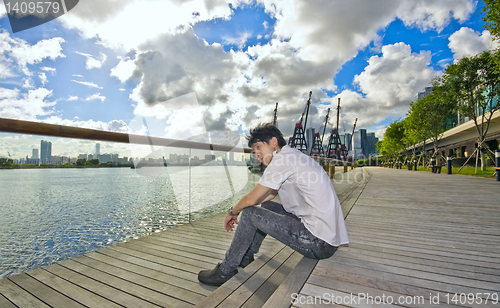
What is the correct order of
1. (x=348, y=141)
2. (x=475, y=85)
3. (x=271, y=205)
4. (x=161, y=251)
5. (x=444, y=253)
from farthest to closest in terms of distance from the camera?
(x=348, y=141)
(x=475, y=85)
(x=161, y=251)
(x=271, y=205)
(x=444, y=253)

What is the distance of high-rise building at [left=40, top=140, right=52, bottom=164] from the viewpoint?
235 centimetres

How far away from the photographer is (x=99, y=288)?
1564 mm

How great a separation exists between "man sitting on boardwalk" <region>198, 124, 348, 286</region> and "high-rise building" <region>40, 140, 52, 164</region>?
2.17 meters

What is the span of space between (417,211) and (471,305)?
3.01 meters

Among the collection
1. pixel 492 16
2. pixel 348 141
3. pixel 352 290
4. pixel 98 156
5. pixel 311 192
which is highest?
pixel 348 141

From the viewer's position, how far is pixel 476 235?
2.33 metres

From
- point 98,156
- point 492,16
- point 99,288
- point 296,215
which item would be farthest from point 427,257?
point 492,16

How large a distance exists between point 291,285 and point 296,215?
0.50 meters

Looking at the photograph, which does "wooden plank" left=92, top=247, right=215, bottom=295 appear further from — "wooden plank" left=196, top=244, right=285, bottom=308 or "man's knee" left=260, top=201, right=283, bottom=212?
"man's knee" left=260, top=201, right=283, bottom=212

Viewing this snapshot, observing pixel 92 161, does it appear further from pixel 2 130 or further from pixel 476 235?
pixel 476 235

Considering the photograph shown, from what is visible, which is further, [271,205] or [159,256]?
[159,256]

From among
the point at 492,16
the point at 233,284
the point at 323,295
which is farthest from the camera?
the point at 492,16

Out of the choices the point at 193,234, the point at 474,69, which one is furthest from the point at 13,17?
the point at 474,69

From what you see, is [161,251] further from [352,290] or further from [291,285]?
[352,290]
